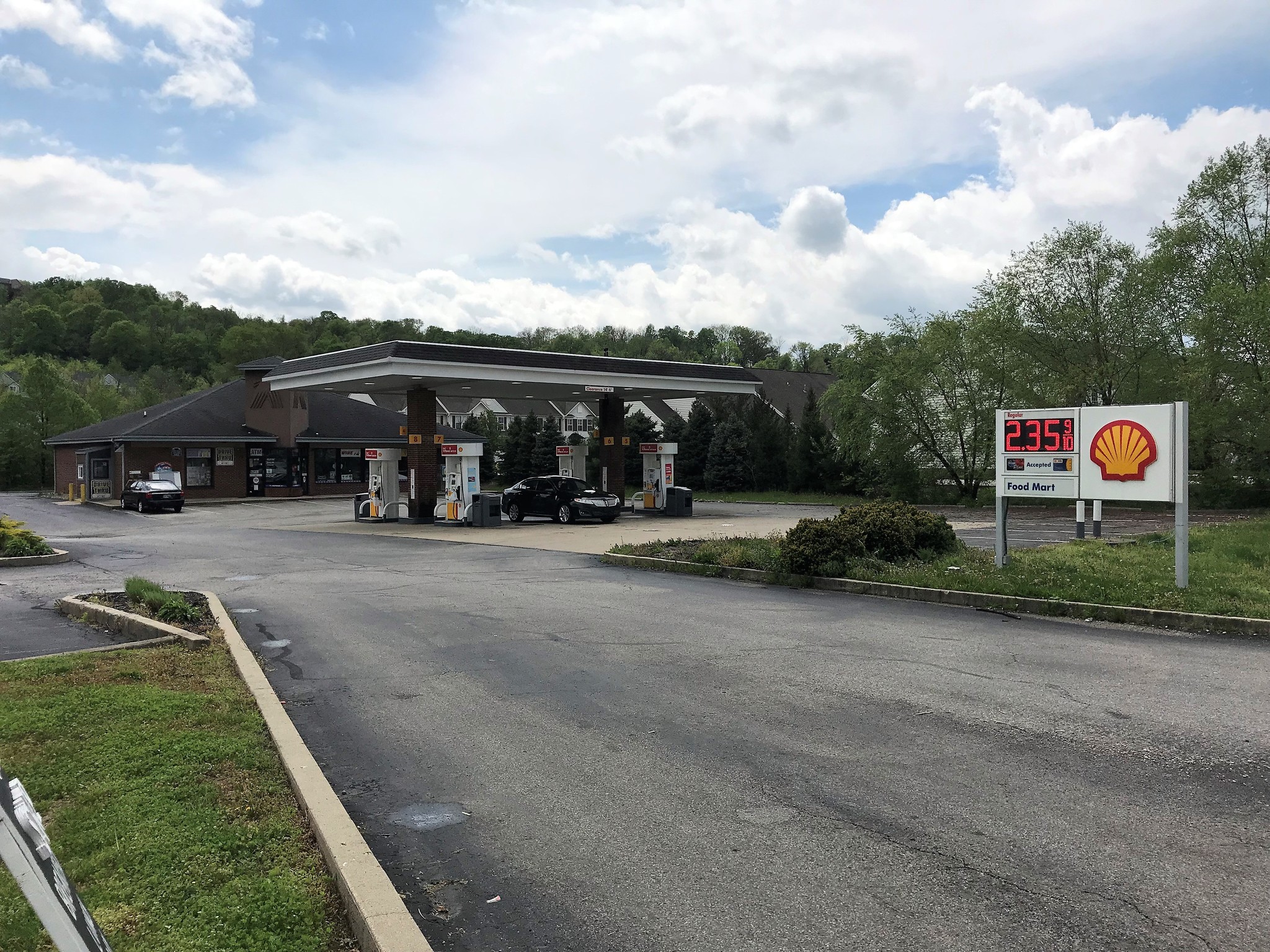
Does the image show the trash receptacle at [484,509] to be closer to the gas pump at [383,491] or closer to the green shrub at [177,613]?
the gas pump at [383,491]

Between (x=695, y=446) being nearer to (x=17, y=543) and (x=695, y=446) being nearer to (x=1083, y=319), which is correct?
(x=1083, y=319)

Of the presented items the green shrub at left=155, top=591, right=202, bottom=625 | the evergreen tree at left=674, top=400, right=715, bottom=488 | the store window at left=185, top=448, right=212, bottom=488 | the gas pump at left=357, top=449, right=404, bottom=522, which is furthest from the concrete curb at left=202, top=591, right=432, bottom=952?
the evergreen tree at left=674, top=400, right=715, bottom=488

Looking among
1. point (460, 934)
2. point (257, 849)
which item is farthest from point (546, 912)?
point (257, 849)

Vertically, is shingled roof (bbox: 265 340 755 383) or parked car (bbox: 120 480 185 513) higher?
shingled roof (bbox: 265 340 755 383)

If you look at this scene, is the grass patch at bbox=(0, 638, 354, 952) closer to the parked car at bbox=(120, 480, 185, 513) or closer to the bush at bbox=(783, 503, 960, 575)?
the bush at bbox=(783, 503, 960, 575)

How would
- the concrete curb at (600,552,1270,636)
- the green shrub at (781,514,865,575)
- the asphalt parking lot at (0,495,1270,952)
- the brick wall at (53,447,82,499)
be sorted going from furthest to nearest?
the brick wall at (53,447,82,499) < the green shrub at (781,514,865,575) < the concrete curb at (600,552,1270,636) < the asphalt parking lot at (0,495,1270,952)

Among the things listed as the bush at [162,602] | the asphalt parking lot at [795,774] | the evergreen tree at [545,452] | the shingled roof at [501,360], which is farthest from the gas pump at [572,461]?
the evergreen tree at [545,452]

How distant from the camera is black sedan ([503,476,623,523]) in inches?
1293

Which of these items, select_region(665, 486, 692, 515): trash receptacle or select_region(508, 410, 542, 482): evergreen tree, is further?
select_region(508, 410, 542, 482): evergreen tree

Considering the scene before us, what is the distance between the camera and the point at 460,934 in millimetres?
4258

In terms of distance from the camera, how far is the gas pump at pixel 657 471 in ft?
118

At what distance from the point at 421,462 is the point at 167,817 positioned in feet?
98.0

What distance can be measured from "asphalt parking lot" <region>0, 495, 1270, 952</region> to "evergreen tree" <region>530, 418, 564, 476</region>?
160 ft

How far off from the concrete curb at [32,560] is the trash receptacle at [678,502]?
746 inches
